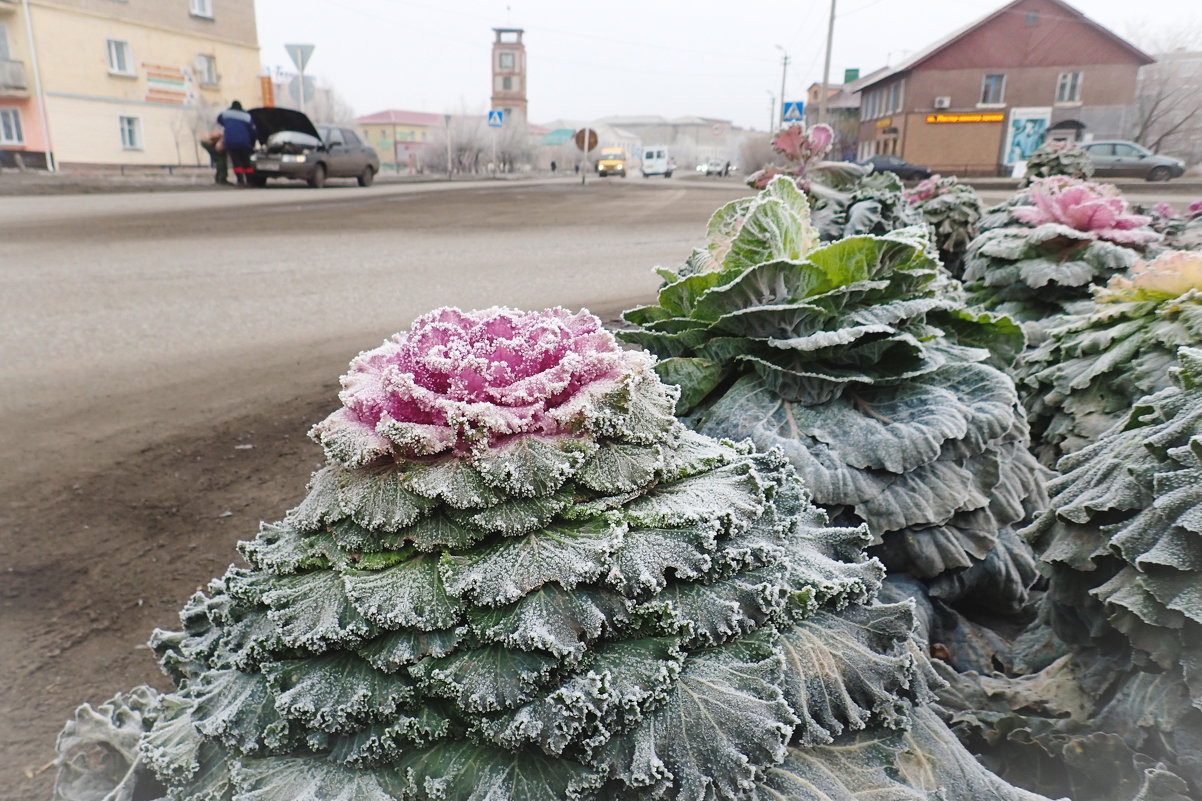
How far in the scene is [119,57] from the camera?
1462 centimetres

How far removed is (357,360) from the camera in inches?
30.9

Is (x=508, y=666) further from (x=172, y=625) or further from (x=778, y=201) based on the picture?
(x=172, y=625)

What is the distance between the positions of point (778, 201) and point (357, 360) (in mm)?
787

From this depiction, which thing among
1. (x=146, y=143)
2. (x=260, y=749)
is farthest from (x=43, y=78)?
(x=260, y=749)

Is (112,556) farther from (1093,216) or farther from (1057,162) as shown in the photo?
(1057,162)

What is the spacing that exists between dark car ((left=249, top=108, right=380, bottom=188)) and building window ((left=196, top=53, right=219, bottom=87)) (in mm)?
7639

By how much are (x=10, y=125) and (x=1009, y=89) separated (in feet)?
62.4

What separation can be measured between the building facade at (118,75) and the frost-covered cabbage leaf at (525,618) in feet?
49.8

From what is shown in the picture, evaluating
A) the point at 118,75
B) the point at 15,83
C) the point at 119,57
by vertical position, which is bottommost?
the point at 15,83

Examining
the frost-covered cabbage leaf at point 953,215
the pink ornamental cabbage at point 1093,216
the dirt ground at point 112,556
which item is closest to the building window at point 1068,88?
the pink ornamental cabbage at point 1093,216

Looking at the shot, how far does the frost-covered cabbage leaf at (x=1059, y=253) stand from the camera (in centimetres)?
220

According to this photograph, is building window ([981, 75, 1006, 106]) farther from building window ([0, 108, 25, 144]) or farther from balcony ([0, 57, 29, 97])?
building window ([0, 108, 25, 144])

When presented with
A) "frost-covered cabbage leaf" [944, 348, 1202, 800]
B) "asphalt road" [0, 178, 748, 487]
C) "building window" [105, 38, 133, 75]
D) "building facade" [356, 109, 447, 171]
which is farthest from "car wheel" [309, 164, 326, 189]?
"building facade" [356, 109, 447, 171]

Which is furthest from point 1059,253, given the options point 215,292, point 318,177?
point 318,177
